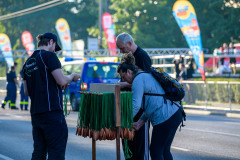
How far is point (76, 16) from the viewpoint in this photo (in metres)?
77.1

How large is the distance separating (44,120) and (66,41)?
123ft

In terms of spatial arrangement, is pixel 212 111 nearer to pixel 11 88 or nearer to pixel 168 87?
pixel 11 88

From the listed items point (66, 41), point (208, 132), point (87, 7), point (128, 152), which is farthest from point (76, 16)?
point (128, 152)

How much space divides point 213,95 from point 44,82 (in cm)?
1634

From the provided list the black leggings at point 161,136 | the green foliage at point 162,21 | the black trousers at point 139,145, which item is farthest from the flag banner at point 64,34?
the black leggings at point 161,136

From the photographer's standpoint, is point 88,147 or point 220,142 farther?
point 220,142

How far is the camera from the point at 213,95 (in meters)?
21.2

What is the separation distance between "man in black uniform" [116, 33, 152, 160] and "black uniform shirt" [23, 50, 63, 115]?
95 centimetres

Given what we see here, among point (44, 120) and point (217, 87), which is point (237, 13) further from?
point (44, 120)

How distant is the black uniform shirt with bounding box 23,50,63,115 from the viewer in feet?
17.9

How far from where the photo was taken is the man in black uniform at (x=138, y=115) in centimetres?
611

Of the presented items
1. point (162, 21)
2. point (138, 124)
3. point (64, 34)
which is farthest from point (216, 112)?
point (162, 21)

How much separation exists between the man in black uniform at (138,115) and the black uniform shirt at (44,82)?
95 cm

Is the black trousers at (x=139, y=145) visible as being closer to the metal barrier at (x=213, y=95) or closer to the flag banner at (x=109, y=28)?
the metal barrier at (x=213, y=95)
